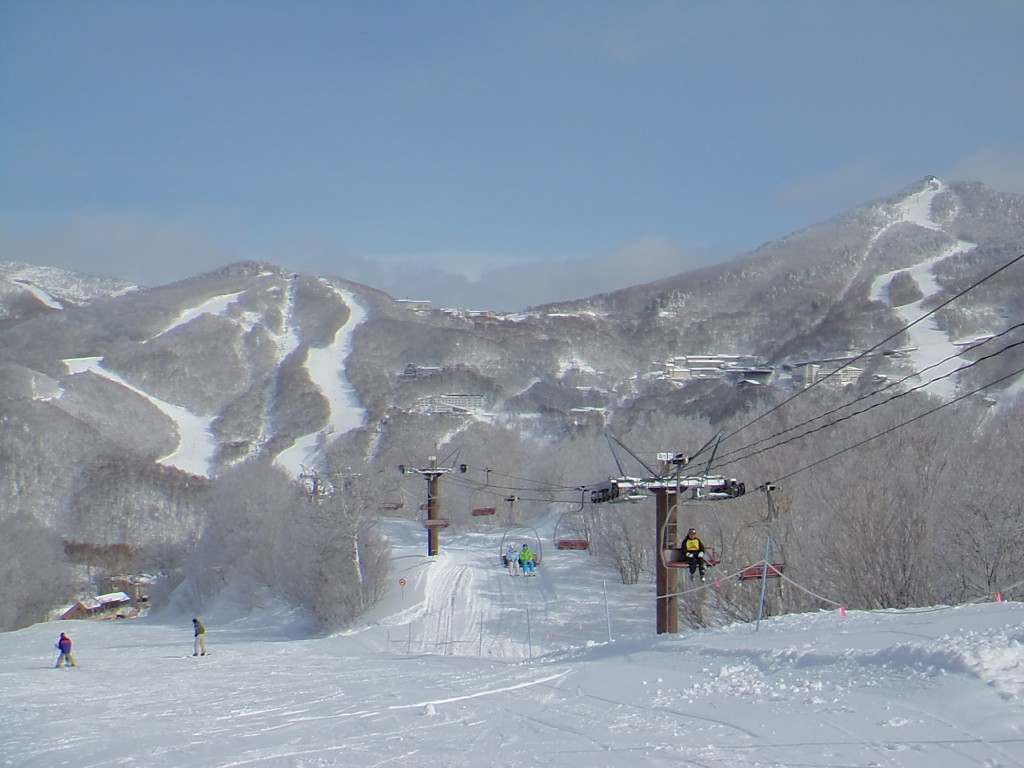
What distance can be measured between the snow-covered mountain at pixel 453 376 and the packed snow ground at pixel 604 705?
252 feet

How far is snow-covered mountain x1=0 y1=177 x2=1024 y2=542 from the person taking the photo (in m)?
119

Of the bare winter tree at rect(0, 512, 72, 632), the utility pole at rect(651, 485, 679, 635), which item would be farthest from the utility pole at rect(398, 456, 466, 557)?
the bare winter tree at rect(0, 512, 72, 632)

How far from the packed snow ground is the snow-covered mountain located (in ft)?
252

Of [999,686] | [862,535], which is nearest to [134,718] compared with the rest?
[999,686]

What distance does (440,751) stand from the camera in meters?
10.7

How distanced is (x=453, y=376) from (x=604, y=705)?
16738cm

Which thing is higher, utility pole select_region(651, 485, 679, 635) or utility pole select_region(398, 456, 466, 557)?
utility pole select_region(398, 456, 466, 557)

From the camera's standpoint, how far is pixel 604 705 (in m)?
12.5

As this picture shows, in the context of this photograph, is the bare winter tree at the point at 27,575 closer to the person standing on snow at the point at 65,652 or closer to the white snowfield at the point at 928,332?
the person standing on snow at the point at 65,652

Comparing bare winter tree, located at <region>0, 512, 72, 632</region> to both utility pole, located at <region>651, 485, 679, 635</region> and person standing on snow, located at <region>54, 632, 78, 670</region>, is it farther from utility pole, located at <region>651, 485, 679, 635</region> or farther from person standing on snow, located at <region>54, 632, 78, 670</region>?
utility pole, located at <region>651, 485, 679, 635</region>

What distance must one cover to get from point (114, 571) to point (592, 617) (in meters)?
70.6

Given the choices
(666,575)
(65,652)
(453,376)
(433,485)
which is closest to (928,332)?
(453,376)

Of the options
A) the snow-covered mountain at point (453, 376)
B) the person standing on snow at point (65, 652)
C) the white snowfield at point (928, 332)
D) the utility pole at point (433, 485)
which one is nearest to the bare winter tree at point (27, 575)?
the snow-covered mountain at point (453, 376)

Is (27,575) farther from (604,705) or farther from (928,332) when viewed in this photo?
(928,332)
